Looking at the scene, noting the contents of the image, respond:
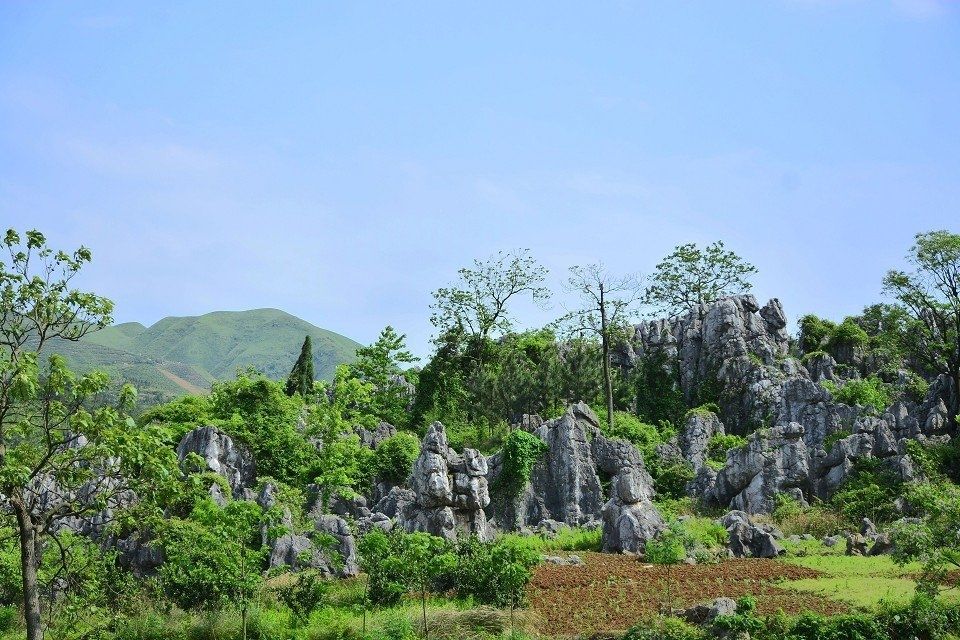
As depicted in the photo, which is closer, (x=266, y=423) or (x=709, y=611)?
(x=709, y=611)

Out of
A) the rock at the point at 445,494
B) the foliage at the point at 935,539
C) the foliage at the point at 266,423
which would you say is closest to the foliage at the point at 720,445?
the rock at the point at 445,494

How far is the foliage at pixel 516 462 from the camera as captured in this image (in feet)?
134

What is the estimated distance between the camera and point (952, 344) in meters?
48.3

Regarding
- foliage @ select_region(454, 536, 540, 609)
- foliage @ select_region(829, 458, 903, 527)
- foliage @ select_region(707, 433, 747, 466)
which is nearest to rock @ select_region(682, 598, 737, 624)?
foliage @ select_region(454, 536, 540, 609)

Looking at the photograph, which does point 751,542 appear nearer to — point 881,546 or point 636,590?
point 881,546

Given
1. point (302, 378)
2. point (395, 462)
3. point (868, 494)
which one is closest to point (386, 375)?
point (302, 378)

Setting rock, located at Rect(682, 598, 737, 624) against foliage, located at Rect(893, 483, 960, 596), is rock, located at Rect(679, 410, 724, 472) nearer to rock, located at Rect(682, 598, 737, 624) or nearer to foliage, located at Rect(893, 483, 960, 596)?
rock, located at Rect(682, 598, 737, 624)

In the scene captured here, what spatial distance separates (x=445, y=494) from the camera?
3612 cm

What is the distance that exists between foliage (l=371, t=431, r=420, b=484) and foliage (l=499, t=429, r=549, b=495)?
14.9 feet

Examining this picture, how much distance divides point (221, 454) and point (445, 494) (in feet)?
37.6

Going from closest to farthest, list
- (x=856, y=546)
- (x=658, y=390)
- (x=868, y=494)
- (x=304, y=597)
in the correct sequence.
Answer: (x=304, y=597) < (x=856, y=546) < (x=868, y=494) < (x=658, y=390)

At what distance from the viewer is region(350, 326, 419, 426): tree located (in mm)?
A: 56812

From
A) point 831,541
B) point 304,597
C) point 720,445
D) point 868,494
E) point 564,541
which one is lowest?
point 831,541

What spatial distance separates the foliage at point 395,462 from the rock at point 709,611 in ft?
65.9
